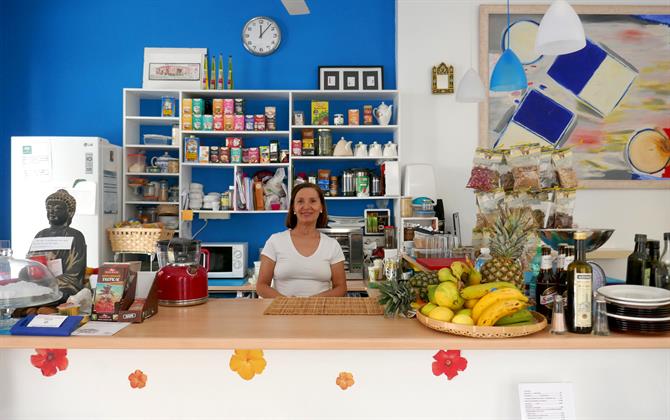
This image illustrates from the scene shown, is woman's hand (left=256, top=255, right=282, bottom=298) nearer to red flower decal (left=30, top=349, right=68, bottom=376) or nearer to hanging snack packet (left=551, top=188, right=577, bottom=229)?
red flower decal (left=30, top=349, right=68, bottom=376)

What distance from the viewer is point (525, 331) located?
1.44 meters

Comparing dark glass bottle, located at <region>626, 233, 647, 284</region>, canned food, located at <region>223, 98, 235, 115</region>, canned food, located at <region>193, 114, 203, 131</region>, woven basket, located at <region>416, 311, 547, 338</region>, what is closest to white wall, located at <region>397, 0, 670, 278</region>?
canned food, located at <region>223, 98, 235, 115</region>

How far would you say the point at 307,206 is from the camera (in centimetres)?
290

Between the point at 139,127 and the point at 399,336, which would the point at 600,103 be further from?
the point at 139,127

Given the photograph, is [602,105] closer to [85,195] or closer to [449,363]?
[449,363]

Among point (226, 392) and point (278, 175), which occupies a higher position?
point (278, 175)

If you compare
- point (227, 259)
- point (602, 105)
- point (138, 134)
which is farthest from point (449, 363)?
point (138, 134)

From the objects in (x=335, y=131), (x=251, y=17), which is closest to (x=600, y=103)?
(x=335, y=131)

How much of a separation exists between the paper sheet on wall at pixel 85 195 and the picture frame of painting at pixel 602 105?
3.37 m

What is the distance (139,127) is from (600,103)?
4.25 meters

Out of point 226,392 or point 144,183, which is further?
point 144,183

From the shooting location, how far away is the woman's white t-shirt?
2.89 metres

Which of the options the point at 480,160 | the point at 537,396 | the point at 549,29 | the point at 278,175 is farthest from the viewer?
the point at 278,175

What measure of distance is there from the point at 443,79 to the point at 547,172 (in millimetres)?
2037
